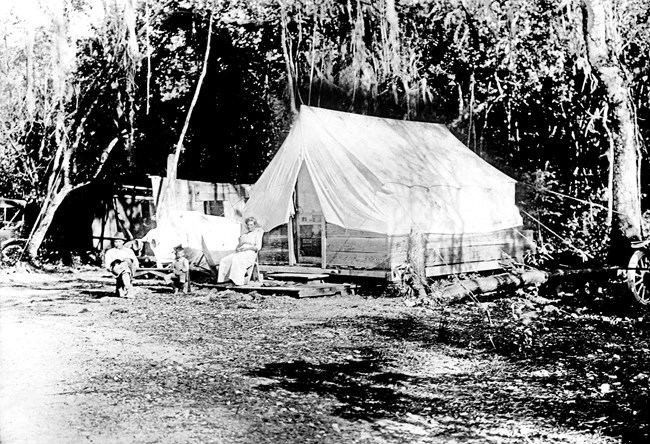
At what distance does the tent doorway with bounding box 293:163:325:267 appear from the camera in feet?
45.2

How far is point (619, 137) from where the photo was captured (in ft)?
34.7

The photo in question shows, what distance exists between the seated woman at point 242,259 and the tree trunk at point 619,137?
19.4ft

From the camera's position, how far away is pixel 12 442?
13.4 feet

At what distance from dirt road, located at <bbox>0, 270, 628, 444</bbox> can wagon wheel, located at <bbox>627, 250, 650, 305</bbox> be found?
2.79 m

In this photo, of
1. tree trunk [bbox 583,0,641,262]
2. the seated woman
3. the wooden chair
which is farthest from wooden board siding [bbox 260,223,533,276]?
tree trunk [bbox 583,0,641,262]

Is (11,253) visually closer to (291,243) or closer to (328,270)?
(291,243)

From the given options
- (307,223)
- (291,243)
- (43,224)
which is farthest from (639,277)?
(43,224)

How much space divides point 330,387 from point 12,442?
2.38 m

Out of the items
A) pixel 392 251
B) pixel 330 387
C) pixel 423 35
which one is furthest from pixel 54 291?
pixel 423 35

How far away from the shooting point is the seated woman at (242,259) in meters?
11.9

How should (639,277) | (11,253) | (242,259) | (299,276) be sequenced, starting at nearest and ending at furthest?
(639,277) < (242,259) < (299,276) < (11,253)

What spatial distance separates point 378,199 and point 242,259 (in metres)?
2.57

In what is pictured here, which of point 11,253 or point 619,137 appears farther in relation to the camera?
point 11,253

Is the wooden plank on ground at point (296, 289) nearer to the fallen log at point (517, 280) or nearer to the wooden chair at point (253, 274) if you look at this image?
the wooden chair at point (253, 274)
